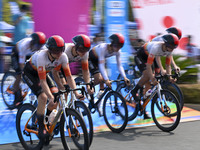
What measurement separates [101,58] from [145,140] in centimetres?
189

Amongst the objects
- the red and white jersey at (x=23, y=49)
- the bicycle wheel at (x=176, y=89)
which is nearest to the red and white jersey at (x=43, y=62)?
the red and white jersey at (x=23, y=49)

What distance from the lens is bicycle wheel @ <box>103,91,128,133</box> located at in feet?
20.5

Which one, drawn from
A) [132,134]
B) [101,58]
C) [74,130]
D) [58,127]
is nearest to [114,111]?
[132,134]

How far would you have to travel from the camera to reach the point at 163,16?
406 inches

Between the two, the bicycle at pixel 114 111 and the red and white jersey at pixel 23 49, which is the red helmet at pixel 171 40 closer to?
the bicycle at pixel 114 111

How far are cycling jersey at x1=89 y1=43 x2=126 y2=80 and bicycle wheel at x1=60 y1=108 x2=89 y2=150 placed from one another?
1924 millimetres

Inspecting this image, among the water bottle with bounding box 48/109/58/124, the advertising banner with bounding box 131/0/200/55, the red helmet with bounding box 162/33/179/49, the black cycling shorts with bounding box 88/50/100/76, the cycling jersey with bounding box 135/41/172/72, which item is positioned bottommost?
the water bottle with bounding box 48/109/58/124

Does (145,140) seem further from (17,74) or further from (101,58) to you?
(17,74)

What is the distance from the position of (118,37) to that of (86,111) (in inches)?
76.2

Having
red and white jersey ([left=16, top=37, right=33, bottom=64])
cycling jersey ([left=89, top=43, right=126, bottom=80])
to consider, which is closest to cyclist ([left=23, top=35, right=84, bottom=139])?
cycling jersey ([left=89, top=43, right=126, bottom=80])

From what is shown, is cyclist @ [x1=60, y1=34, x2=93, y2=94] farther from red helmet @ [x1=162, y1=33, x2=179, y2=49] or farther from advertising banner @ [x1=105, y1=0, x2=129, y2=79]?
advertising banner @ [x1=105, y1=0, x2=129, y2=79]

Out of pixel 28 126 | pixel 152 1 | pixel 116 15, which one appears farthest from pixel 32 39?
pixel 152 1

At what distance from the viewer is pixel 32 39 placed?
705cm

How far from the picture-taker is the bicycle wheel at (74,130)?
451 centimetres
